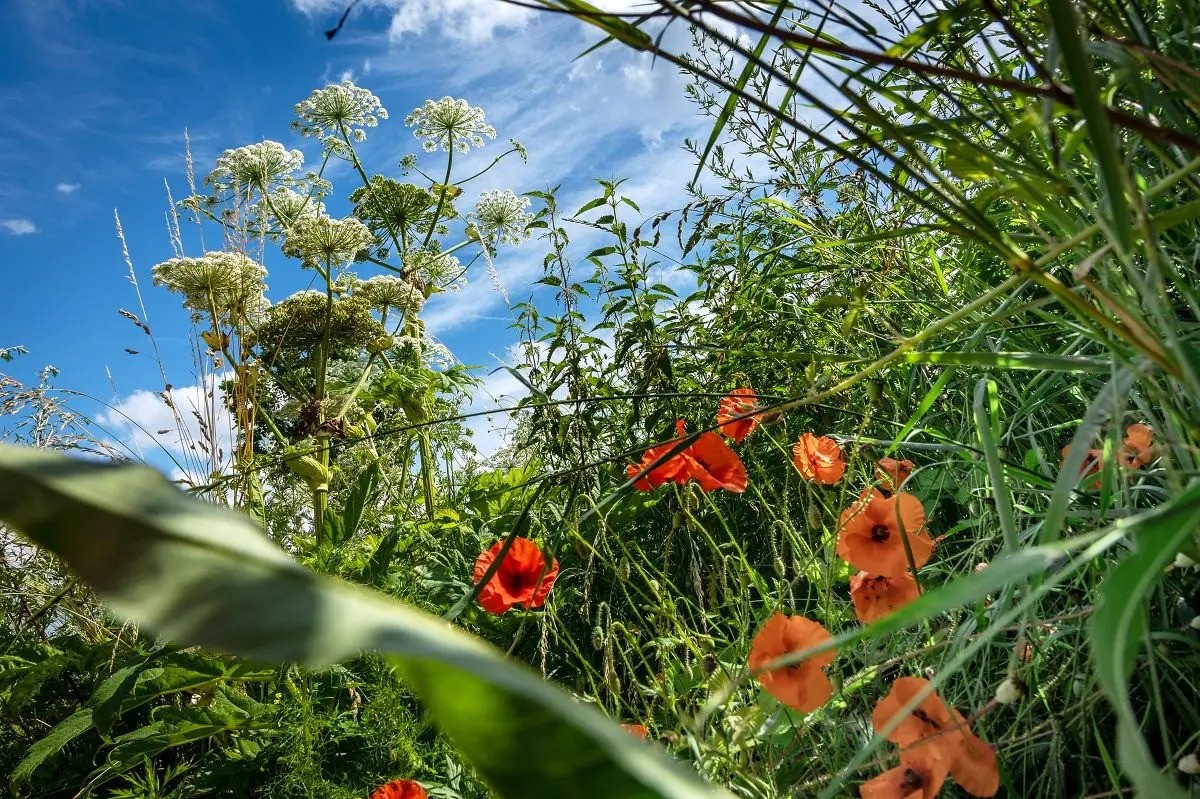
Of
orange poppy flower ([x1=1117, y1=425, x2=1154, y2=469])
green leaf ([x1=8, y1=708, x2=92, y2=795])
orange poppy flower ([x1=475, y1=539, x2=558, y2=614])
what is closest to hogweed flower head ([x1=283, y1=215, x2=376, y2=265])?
green leaf ([x1=8, y1=708, x2=92, y2=795])

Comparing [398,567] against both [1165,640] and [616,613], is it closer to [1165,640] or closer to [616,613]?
[616,613]

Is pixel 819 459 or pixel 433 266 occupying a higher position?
pixel 433 266

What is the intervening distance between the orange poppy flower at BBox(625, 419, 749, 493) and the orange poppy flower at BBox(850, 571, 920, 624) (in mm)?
301

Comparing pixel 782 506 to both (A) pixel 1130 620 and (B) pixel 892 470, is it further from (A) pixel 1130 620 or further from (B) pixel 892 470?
(A) pixel 1130 620

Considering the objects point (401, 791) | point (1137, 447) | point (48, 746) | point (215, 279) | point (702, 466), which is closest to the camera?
point (1137, 447)

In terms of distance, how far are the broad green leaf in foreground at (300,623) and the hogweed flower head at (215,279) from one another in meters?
2.73

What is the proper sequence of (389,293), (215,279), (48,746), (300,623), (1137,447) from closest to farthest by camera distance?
(300,623), (1137,447), (48,746), (215,279), (389,293)

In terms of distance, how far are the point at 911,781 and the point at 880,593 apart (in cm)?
19

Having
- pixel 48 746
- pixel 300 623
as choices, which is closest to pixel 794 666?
pixel 300 623

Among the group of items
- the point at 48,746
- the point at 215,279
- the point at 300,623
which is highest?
the point at 215,279

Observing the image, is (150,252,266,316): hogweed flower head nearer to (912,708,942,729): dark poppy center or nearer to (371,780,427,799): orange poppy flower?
(371,780,427,799): orange poppy flower

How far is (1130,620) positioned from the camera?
0.23m

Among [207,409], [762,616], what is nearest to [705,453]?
[762,616]

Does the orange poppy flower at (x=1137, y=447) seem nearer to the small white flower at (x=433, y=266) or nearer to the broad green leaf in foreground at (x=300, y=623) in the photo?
the broad green leaf in foreground at (x=300, y=623)
